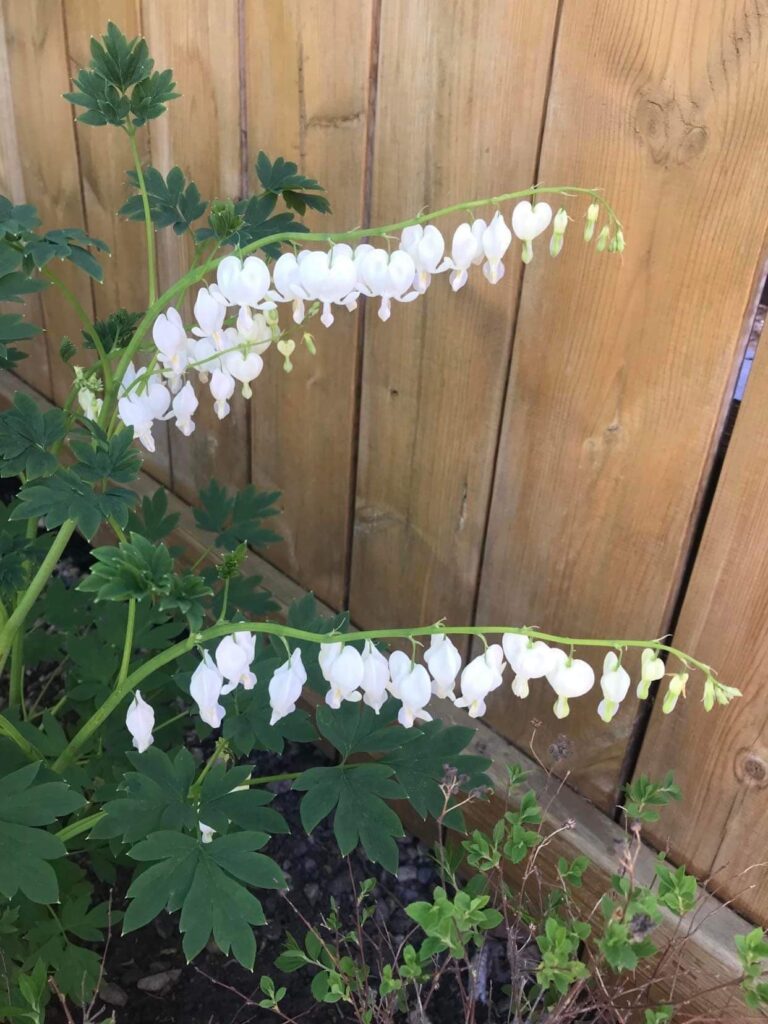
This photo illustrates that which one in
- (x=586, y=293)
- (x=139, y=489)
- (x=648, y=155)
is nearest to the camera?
(x=648, y=155)

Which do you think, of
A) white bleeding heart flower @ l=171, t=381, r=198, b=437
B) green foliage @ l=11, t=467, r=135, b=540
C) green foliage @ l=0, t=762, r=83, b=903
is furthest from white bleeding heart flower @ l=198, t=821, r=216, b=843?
→ white bleeding heart flower @ l=171, t=381, r=198, b=437

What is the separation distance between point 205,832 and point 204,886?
96 mm

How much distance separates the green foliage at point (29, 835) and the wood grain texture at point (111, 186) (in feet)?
3.49

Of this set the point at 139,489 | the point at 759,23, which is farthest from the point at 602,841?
the point at 139,489

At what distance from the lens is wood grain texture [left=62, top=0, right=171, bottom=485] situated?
5.47 feet

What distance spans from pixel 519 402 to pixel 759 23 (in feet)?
1.67

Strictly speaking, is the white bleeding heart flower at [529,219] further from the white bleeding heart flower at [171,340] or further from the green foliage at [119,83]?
the green foliage at [119,83]

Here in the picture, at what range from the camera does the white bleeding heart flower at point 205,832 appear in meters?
1.00

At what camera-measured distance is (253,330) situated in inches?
38.8

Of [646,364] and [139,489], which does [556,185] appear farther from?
[139,489]

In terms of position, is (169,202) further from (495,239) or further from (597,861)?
(597,861)

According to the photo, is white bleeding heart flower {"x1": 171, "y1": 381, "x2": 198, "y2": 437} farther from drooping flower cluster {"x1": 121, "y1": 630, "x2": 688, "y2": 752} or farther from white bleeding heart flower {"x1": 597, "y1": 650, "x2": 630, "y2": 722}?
white bleeding heart flower {"x1": 597, "y1": 650, "x2": 630, "y2": 722}

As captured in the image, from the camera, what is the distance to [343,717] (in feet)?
3.64

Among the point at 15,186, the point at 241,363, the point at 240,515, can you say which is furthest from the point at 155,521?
the point at 15,186
